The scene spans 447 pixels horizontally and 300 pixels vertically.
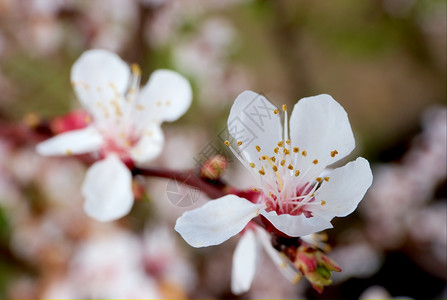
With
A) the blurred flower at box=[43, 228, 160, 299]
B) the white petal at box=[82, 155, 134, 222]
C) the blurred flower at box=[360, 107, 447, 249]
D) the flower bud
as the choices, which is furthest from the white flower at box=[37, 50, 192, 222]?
the blurred flower at box=[360, 107, 447, 249]

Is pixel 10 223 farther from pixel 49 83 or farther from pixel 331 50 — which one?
pixel 331 50

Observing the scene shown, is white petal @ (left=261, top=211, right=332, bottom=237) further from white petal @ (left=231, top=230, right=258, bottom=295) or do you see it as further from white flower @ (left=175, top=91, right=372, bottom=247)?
white petal @ (left=231, top=230, right=258, bottom=295)

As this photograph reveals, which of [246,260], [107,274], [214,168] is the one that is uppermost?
[214,168]

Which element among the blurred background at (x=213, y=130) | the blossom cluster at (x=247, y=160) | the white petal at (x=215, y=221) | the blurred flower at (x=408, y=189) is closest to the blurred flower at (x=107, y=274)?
the blurred background at (x=213, y=130)

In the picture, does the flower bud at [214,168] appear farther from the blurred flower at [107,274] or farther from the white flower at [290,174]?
the blurred flower at [107,274]

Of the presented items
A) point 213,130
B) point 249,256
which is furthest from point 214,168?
point 213,130

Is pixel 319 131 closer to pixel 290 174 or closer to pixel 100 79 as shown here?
pixel 290 174

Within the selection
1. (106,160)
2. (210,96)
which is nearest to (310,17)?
(210,96)

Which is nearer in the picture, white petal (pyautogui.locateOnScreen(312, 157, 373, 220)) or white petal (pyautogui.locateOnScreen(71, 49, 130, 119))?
white petal (pyautogui.locateOnScreen(312, 157, 373, 220))
